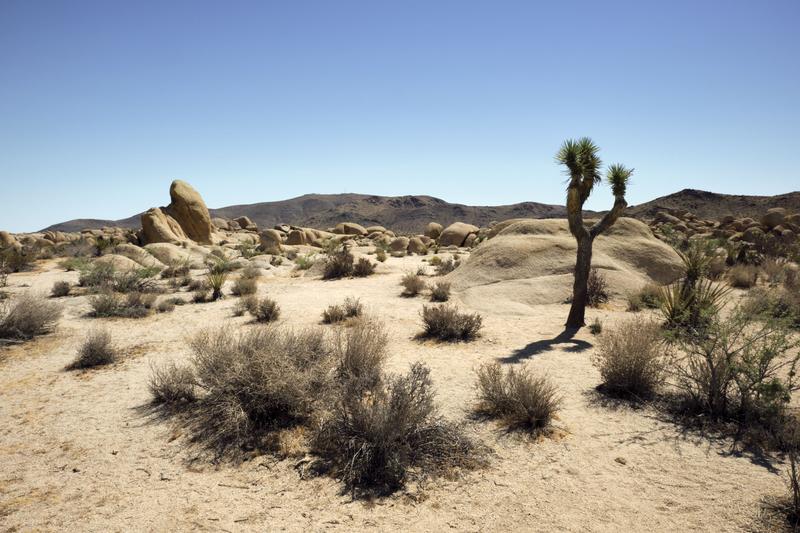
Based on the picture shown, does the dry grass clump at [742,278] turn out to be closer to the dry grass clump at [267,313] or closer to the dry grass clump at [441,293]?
the dry grass clump at [441,293]

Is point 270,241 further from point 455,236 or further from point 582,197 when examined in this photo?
point 582,197

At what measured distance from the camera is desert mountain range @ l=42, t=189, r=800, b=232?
6050 cm

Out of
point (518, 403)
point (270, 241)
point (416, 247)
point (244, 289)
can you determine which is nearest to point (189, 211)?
point (270, 241)

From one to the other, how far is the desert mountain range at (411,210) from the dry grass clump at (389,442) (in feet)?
218

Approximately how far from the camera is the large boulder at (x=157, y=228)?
82.2ft

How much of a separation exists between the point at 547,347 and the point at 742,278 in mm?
8646

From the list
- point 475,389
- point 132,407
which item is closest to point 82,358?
point 132,407

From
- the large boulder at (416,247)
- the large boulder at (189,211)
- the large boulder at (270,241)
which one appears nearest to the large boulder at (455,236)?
the large boulder at (416,247)

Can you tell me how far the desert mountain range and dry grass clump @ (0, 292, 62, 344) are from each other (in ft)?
221

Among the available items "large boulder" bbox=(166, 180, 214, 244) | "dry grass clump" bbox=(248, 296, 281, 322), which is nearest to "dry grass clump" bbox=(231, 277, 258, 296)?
"dry grass clump" bbox=(248, 296, 281, 322)

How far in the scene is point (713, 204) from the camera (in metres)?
62.1

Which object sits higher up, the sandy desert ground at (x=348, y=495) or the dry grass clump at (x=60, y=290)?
the dry grass clump at (x=60, y=290)

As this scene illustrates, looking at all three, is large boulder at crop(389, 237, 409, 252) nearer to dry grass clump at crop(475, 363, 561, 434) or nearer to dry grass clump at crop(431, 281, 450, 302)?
dry grass clump at crop(431, 281, 450, 302)

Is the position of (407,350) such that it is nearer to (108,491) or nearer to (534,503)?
(534,503)
